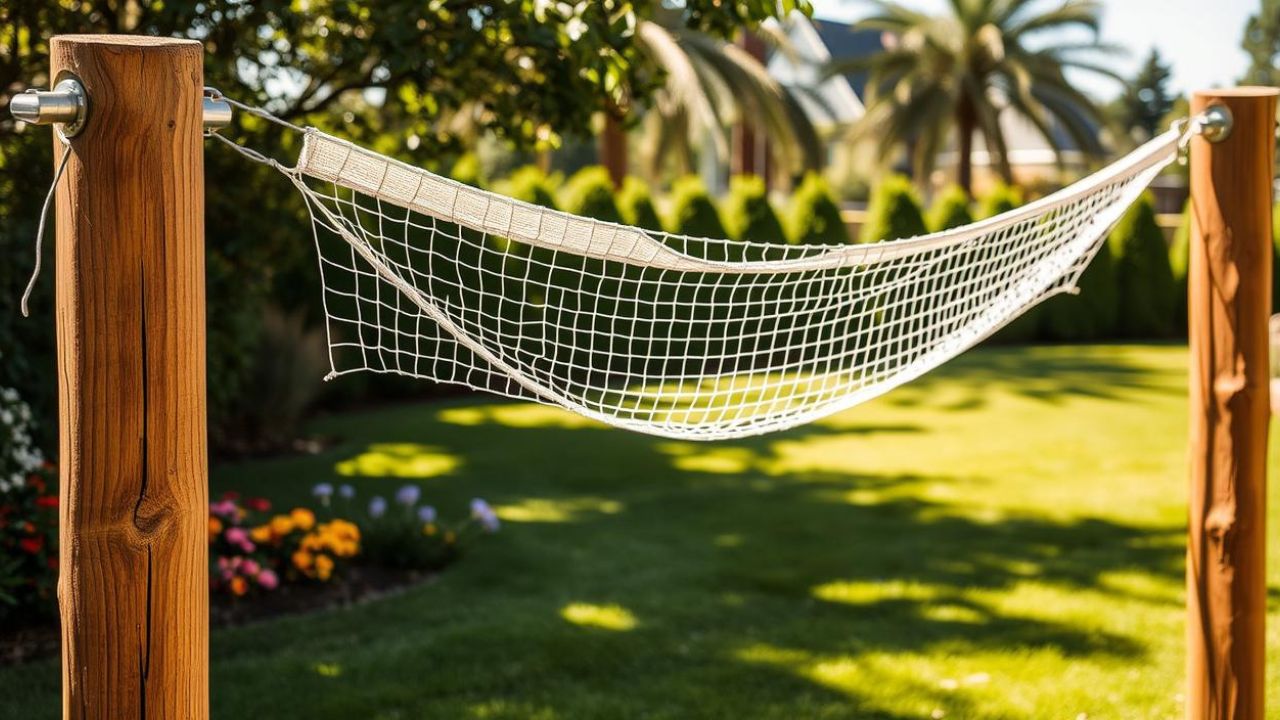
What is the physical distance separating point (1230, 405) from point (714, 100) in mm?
11996

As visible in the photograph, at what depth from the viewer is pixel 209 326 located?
236 inches

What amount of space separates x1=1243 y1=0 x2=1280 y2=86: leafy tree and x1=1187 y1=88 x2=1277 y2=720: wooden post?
129 feet

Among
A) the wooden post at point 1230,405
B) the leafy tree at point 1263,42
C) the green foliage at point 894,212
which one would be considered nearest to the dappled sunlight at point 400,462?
the wooden post at point 1230,405

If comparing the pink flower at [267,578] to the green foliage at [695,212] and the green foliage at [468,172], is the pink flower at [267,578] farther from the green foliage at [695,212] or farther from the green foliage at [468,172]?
the green foliage at [695,212]

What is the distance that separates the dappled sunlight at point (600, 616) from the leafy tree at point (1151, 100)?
149 feet

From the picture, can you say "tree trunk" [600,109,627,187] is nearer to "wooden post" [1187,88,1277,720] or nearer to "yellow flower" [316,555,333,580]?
"yellow flower" [316,555,333,580]

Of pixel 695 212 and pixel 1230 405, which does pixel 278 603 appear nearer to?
pixel 1230 405

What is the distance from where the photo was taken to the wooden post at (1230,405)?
107 inches

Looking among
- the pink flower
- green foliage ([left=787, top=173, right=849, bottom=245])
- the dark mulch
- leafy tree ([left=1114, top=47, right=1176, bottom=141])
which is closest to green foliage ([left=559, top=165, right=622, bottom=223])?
green foliage ([left=787, top=173, right=849, bottom=245])

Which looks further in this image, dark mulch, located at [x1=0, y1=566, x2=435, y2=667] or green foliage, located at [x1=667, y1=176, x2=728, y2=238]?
green foliage, located at [x1=667, y1=176, x2=728, y2=238]

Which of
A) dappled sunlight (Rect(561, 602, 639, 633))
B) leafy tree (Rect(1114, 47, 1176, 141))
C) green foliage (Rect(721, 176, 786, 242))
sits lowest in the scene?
dappled sunlight (Rect(561, 602, 639, 633))

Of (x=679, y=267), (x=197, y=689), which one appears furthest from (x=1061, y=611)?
(x=197, y=689)

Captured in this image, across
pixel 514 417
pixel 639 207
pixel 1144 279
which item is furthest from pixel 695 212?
pixel 1144 279

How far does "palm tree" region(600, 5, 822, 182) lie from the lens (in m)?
13.0
